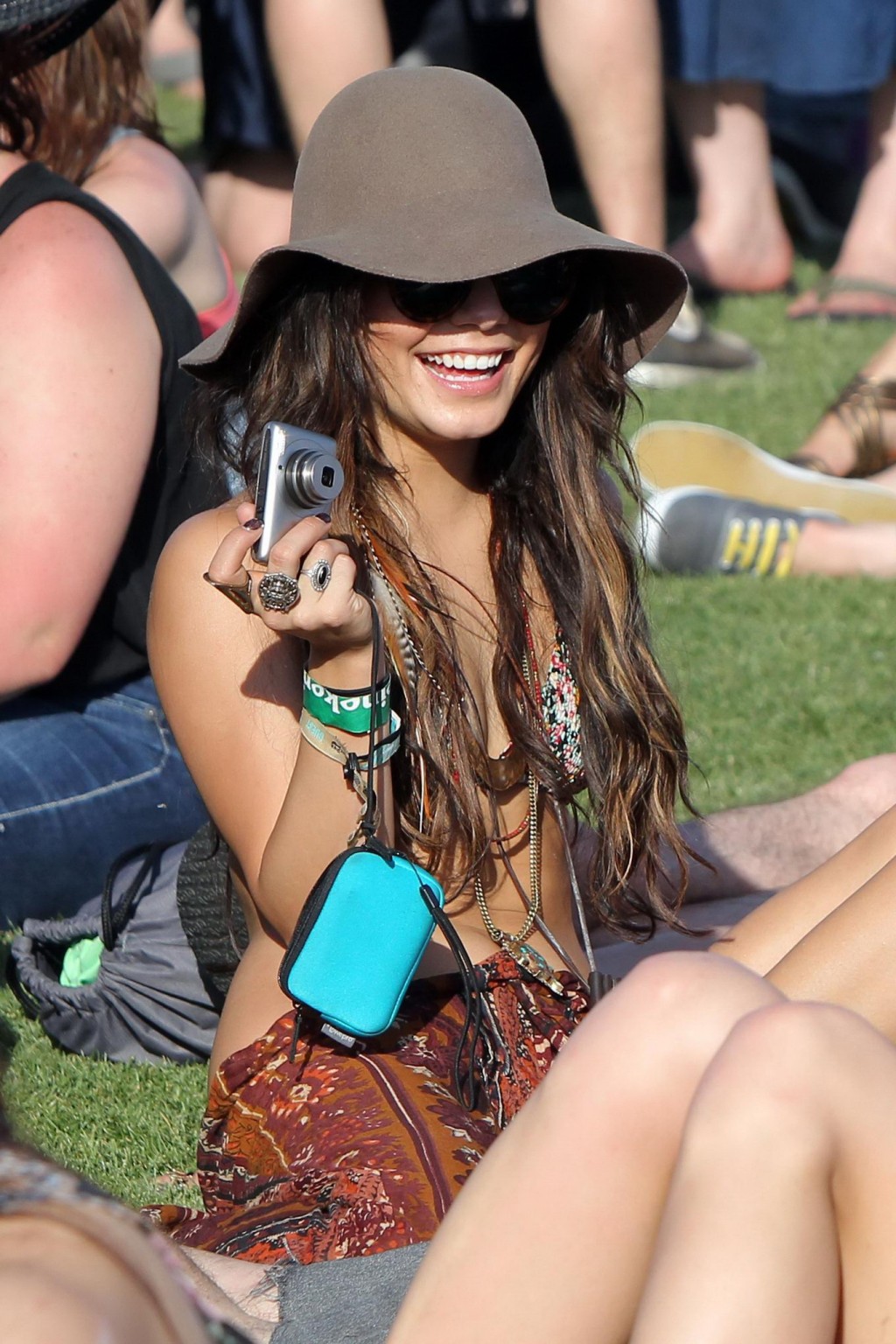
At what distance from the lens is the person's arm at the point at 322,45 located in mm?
5699

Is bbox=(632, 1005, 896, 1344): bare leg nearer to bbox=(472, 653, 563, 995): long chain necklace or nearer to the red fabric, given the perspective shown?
bbox=(472, 653, 563, 995): long chain necklace

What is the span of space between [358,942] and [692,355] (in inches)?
167

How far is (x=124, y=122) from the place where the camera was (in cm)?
389

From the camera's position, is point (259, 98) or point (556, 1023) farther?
point (259, 98)

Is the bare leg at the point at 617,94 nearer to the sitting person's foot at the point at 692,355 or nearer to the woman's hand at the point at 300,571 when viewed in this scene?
the sitting person's foot at the point at 692,355

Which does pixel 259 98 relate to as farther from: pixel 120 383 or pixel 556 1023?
pixel 556 1023

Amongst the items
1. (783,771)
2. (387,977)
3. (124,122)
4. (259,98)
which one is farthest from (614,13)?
(387,977)

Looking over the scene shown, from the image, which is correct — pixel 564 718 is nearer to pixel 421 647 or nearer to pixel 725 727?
pixel 421 647

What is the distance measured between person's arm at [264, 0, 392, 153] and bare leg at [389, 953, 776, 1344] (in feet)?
14.5

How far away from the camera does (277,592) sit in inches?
80.7

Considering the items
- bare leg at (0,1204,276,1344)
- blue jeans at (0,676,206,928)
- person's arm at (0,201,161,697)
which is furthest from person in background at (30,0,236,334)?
bare leg at (0,1204,276,1344)

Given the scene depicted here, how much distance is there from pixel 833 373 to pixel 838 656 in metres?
2.07

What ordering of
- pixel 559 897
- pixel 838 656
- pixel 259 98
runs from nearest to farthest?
1. pixel 559 897
2. pixel 838 656
3. pixel 259 98

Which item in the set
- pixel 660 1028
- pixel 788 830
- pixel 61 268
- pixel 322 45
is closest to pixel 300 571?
pixel 660 1028
